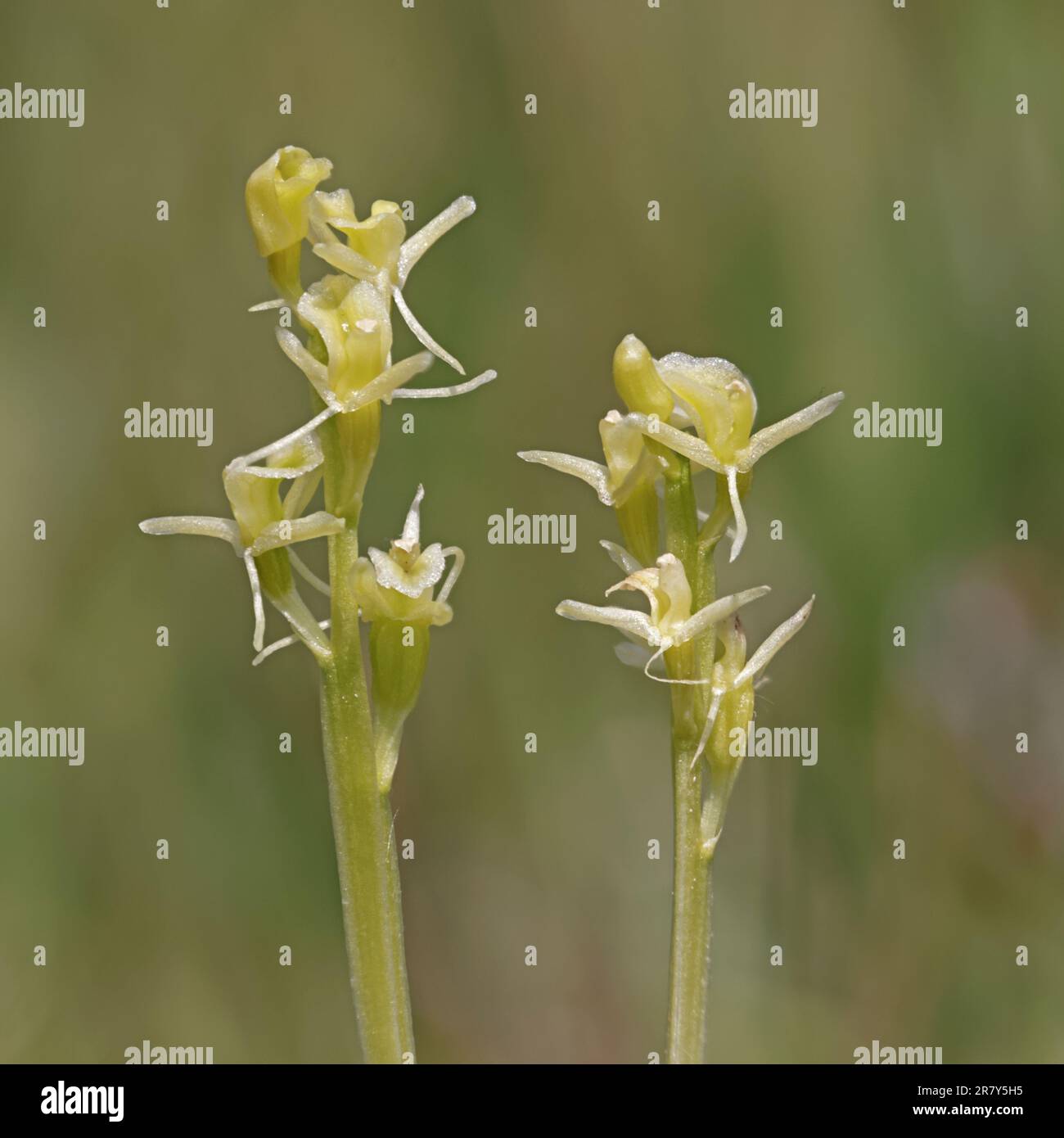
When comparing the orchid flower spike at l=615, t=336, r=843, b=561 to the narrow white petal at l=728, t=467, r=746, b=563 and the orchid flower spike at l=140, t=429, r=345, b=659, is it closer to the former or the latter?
the narrow white petal at l=728, t=467, r=746, b=563

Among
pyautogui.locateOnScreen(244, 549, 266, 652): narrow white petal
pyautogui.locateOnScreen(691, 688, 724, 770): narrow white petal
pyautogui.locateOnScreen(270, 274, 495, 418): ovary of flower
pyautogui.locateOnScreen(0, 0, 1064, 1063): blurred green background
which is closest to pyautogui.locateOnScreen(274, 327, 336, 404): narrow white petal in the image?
pyautogui.locateOnScreen(270, 274, 495, 418): ovary of flower

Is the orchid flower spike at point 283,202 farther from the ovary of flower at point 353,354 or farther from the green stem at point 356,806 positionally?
the green stem at point 356,806

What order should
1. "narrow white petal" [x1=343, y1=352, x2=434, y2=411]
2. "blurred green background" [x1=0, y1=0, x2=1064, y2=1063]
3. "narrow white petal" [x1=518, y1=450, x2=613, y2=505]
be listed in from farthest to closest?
"blurred green background" [x1=0, y1=0, x2=1064, y2=1063] → "narrow white petal" [x1=518, y1=450, x2=613, y2=505] → "narrow white petal" [x1=343, y1=352, x2=434, y2=411]

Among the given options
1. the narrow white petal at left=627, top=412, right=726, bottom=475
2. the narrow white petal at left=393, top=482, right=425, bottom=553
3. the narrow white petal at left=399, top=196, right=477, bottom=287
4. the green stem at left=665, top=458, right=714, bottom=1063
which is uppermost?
the narrow white petal at left=399, top=196, right=477, bottom=287

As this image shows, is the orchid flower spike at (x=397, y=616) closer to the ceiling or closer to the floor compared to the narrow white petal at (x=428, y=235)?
closer to the floor

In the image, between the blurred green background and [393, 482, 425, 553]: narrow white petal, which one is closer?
[393, 482, 425, 553]: narrow white petal

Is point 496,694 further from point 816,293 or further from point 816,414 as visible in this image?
point 816,414

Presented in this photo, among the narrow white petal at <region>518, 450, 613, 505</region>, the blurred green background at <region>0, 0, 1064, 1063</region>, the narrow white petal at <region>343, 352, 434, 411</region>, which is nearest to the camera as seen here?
the narrow white petal at <region>343, 352, 434, 411</region>

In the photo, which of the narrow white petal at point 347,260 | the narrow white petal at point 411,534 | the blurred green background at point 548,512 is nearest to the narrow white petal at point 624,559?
the narrow white petal at point 411,534
